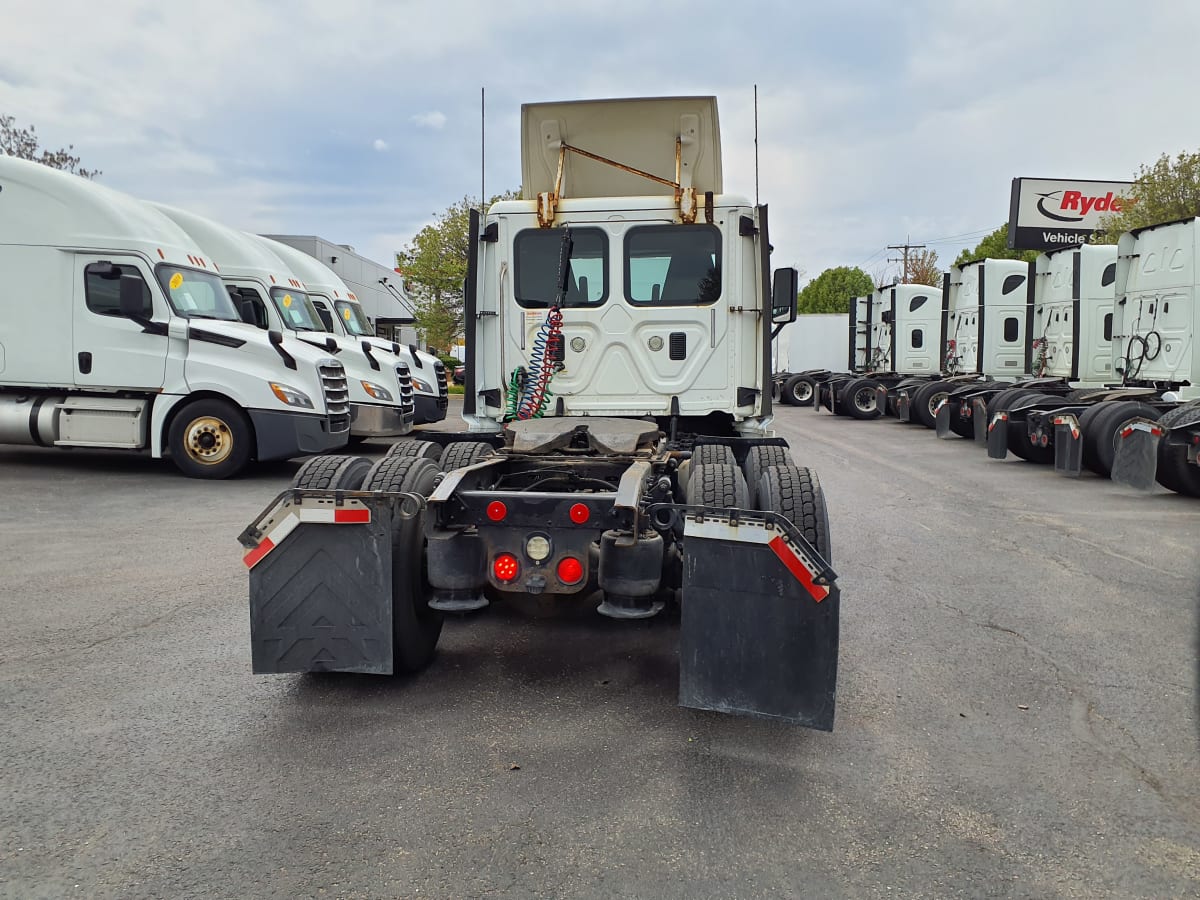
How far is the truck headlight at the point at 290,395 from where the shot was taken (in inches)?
415

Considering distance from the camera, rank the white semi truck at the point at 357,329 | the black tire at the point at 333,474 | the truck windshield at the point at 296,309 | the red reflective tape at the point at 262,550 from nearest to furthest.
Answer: the red reflective tape at the point at 262,550
the black tire at the point at 333,474
the truck windshield at the point at 296,309
the white semi truck at the point at 357,329

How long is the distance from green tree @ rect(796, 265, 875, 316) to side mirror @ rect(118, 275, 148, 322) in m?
47.8

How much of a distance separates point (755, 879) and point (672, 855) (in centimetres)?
27

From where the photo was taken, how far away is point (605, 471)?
4.78 meters

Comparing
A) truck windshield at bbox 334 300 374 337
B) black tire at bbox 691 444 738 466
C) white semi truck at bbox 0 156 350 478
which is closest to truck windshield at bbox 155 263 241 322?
white semi truck at bbox 0 156 350 478

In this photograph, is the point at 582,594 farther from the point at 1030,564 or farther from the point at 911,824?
the point at 1030,564

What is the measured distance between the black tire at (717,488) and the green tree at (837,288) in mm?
51954

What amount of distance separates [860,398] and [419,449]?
19.8m

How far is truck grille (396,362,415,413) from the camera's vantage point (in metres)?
13.3

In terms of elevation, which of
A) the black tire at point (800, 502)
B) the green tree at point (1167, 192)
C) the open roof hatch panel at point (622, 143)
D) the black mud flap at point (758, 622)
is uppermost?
the green tree at point (1167, 192)

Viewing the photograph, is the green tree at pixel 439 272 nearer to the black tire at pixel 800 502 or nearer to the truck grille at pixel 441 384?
the truck grille at pixel 441 384

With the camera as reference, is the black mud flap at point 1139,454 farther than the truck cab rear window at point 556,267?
Yes

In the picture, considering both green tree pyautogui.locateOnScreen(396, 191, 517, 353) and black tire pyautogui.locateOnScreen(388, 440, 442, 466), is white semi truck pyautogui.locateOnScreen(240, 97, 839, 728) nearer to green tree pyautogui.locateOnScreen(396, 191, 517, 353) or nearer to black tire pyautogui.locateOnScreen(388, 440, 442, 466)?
black tire pyautogui.locateOnScreen(388, 440, 442, 466)

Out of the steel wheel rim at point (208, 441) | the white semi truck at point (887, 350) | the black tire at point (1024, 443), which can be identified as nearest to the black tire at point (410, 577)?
the steel wheel rim at point (208, 441)
